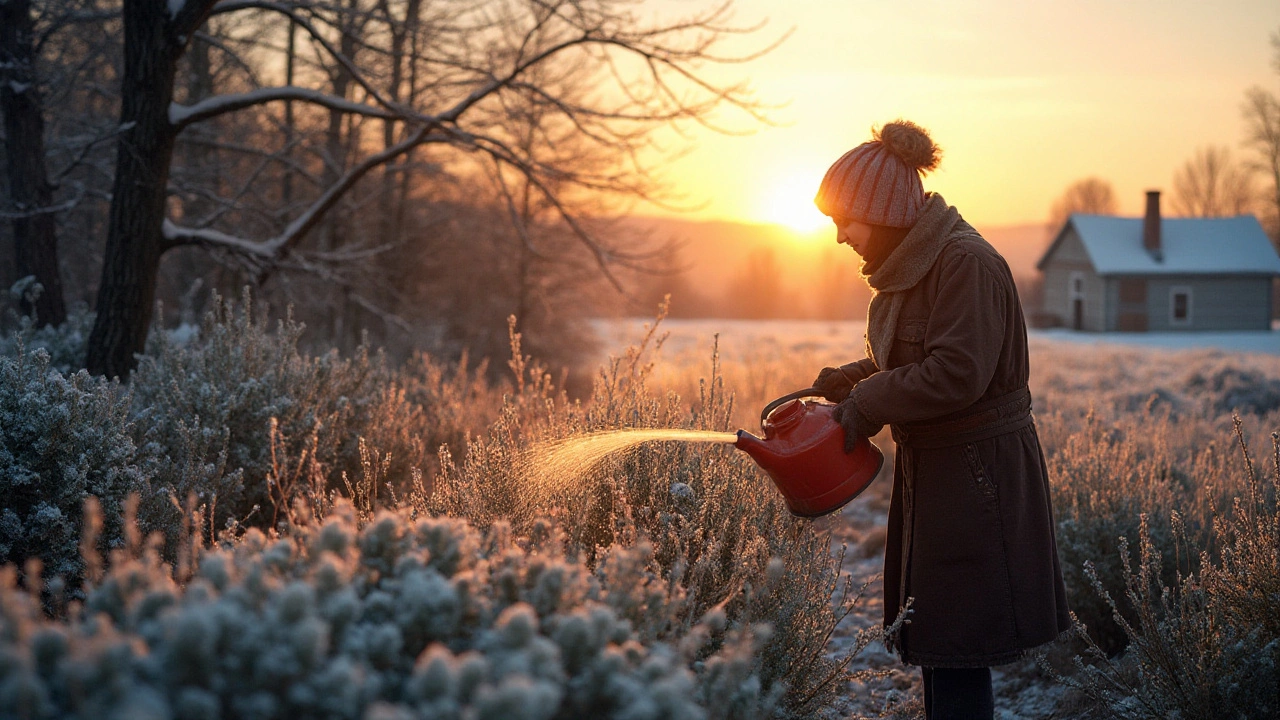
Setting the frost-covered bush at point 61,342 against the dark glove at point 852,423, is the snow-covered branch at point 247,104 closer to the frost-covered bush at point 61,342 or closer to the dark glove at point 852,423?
the frost-covered bush at point 61,342

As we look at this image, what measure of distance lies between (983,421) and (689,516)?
1089mm

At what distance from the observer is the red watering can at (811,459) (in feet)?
9.20

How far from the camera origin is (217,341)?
504 cm

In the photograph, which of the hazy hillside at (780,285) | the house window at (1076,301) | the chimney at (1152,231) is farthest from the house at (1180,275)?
the hazy hillside at (780,285)

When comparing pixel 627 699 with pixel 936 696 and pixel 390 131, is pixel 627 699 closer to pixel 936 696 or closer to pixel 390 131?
pixel 936 696

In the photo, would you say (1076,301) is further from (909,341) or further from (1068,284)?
(909,341)

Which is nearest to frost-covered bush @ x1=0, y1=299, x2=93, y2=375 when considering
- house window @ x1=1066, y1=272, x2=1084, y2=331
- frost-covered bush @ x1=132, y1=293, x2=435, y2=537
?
frost-covered bush @ x1=132, y1=293, x2=435, y2=537

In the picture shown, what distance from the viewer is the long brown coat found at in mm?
2572

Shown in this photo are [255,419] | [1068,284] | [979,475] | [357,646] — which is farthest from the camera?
[1068,284]

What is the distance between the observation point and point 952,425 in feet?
8.99

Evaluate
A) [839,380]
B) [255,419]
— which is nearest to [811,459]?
[839,380]

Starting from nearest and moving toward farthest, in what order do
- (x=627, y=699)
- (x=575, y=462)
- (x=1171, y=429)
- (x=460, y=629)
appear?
(x=627, y=699) < (x=460, y=629) < (x=575, y=462) < (x=1171, y=429)

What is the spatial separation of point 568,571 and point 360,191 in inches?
565

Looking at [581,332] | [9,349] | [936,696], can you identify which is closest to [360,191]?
[581,332]
